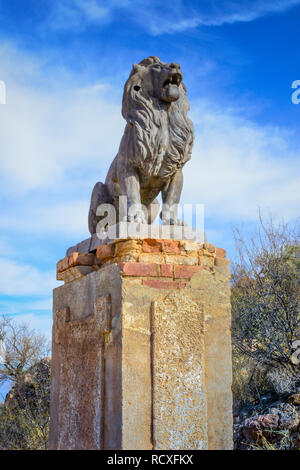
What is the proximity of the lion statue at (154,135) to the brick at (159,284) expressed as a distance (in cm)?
62

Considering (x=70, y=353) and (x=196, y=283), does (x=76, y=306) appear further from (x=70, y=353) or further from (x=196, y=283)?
(x=196, y=283)

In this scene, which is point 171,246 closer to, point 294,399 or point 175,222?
point 175,222

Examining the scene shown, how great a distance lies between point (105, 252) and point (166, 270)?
0.49 meters

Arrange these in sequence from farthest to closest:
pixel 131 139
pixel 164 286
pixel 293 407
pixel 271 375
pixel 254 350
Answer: pixel 254 350 < pixel 271 375 < pixel 293 407 < pixel 131 139 < pixel 164 286

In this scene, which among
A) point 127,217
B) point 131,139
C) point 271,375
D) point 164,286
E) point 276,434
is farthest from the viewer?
point 271,375

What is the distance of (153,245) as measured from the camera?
372 centimetres

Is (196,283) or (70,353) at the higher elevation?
(196,283)

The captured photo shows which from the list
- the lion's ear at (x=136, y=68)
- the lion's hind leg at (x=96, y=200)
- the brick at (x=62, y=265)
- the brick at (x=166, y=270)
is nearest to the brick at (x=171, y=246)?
the brick at (x=166, y=270)

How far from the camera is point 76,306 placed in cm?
420

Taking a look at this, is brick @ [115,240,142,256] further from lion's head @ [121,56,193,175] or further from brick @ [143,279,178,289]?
lion's head @ [121,56,193,175]

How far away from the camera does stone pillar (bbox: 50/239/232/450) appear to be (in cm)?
341

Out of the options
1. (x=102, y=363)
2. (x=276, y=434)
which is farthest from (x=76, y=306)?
(x=276, y=434)

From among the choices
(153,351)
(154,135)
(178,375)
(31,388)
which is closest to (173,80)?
(154,135)

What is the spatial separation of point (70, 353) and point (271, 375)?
19.5 feet
